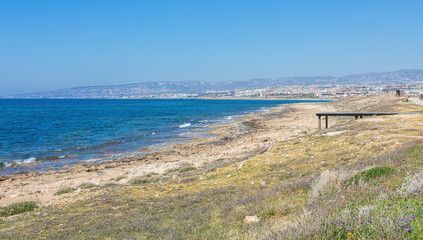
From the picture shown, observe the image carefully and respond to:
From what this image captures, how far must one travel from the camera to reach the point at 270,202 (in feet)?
25.9

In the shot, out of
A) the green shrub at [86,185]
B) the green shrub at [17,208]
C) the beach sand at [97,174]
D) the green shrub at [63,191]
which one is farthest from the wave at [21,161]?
the green shrub at [17,208]

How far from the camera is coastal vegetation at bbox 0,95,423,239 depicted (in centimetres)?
459

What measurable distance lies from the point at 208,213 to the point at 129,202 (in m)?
3.77

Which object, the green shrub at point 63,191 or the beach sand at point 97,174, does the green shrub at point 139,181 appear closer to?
the beach sand at point 97,174

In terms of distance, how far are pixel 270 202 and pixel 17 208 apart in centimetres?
909

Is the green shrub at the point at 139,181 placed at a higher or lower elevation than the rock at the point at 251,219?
lower

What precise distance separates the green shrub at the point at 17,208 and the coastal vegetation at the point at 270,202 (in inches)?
2.7

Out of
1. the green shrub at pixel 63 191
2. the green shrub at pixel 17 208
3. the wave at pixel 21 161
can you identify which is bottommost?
the wave at pixel 21 161

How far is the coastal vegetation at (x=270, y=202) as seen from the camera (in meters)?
4.59

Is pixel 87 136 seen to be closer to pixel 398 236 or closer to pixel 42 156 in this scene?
pixel 42 156

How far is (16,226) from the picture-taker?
9.28 meters

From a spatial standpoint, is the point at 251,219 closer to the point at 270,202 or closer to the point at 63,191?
the point at 270,202

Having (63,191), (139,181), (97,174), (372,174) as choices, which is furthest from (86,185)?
(372,174)

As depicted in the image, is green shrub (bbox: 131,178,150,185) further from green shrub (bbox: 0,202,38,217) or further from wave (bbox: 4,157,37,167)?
wave (bbox: 4,157,37,167)
